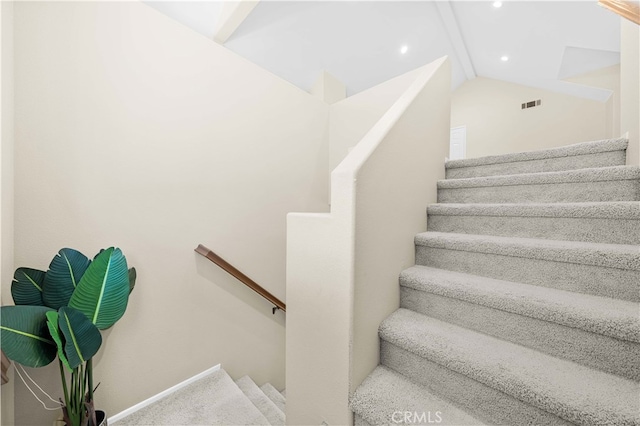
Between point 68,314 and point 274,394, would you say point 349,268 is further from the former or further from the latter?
point 274,394

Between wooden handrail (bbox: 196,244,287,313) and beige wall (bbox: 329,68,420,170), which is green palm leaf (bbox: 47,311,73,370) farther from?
beige wall (bbox: 329,68,420,170)

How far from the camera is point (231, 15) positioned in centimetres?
223

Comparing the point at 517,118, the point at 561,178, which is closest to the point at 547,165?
the point at 561,178

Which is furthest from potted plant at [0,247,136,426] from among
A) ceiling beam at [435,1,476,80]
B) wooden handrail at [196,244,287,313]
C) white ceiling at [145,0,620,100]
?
ceiling beam at [435,1,476,80]

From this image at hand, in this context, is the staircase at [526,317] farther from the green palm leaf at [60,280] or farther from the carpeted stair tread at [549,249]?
the green palm leaf at [60,280]

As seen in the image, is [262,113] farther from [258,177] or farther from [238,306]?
[238,306]

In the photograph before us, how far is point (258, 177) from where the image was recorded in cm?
231

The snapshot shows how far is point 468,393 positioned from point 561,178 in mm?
1245

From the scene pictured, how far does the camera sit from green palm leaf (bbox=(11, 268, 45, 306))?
1102 mm

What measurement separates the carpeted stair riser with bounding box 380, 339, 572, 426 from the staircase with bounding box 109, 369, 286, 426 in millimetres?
1145

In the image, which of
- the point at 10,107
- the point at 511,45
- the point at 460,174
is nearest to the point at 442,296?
the point at 460,174

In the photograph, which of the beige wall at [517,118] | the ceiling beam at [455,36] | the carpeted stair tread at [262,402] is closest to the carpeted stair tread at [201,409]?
the carpeted stair tread at [262,402]

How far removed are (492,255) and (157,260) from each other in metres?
2.05

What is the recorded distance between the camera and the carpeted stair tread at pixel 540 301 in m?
0.78
